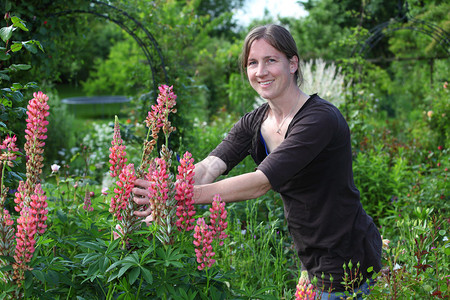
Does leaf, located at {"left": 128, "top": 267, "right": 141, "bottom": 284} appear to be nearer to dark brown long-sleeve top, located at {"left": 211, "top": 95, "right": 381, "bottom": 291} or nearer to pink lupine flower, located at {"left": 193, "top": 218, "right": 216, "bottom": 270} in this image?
pink lupine flower, located at {"left": 193, "top": 218, "right": 216, "bottom": 270}

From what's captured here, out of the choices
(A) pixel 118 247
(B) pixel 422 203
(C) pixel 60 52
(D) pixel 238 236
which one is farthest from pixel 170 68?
(A) pixel 118 247

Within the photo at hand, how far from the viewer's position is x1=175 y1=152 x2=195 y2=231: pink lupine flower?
1.45 metres

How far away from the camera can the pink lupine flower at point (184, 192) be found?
4.76ft

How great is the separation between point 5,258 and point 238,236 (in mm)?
2411

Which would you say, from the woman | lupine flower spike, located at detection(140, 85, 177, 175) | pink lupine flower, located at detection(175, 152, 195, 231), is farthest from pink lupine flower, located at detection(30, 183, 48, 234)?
the woman

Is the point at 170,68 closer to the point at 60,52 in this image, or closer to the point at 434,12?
the point at 60,52

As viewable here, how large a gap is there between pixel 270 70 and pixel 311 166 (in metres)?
0.53

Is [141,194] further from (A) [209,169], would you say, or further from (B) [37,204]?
(A) [209,169]

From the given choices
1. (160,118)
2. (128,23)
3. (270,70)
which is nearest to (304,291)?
(160,118)

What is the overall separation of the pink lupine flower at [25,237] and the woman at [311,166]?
1.01 meters

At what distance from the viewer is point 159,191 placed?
1403 millimetres

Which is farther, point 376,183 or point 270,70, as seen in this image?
point 376,183

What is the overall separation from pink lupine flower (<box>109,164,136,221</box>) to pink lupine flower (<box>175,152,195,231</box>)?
157 mm

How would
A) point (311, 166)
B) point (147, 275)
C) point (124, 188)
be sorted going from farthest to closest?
point (311, 166) < point (124, 188) < point (147, 275)
